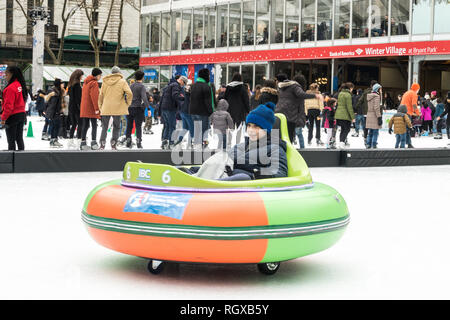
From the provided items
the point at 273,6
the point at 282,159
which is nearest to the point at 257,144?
the point at 282,159

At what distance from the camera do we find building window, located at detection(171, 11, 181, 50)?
4550 cm

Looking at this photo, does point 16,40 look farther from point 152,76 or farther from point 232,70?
point 232,70

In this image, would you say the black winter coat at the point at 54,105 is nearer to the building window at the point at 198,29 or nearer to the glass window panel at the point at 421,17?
the glass window panel at the point at 421,17

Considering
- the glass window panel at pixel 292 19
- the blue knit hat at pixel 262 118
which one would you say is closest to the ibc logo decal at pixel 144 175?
the blue knit hat at pixel 262 118

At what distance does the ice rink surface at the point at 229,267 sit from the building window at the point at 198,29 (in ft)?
118

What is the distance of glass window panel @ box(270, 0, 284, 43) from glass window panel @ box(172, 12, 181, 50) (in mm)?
8764

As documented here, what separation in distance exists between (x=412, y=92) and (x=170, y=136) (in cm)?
711

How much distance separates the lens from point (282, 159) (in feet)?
17.7

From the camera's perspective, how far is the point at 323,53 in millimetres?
35188

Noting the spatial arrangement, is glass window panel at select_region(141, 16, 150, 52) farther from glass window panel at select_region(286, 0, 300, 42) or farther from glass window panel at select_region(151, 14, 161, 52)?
glass window panel at select_region(286, 0, 300, 42)

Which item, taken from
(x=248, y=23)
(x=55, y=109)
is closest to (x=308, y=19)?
(x=248, y=23)

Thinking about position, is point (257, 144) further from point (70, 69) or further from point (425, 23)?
point (70, 69)

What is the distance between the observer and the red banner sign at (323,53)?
3042cm

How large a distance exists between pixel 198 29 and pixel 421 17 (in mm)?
16649
